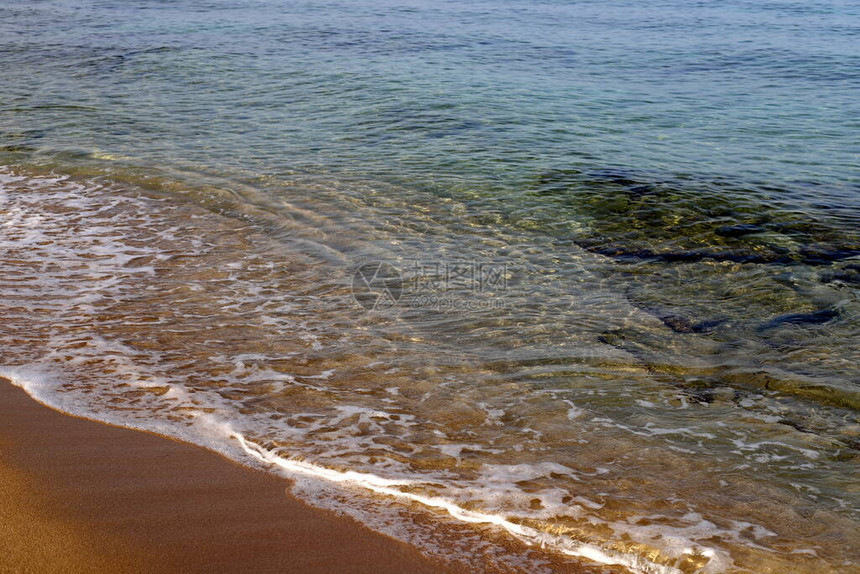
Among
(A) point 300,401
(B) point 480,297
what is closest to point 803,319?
(B) point 480,297

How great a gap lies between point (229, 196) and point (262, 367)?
4417mm

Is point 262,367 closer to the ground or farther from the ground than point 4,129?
closer to the ground

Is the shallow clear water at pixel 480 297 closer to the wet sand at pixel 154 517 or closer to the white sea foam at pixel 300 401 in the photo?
the white sea foam at pixel 300 401

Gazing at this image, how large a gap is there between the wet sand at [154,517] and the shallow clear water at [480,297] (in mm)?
193

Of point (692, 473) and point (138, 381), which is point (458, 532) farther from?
point (138, 381)

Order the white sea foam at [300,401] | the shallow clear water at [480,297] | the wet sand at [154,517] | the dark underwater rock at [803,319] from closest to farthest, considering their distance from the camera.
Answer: the wet sand at [154,517]
the white sea foam at [300,401]
the shallow clear water at [480,297]
the dark underwater rock at [803,319]

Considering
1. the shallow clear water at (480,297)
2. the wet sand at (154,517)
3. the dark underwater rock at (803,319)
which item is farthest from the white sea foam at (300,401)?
the dark underwater rock at (803,319)

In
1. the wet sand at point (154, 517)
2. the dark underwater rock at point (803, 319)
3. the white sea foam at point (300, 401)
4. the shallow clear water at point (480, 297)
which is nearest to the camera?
the wet sand at point (154, 517)

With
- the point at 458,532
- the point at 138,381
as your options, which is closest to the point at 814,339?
the point at 458,532

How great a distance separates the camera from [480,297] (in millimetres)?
6137

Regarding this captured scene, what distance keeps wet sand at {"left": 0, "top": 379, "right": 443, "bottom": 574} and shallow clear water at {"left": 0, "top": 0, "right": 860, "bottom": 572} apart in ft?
0.63

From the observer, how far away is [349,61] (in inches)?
679

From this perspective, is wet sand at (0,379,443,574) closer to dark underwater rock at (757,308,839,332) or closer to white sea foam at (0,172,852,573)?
white sea foam at (0,172,852,573)

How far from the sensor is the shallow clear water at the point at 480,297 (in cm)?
360
